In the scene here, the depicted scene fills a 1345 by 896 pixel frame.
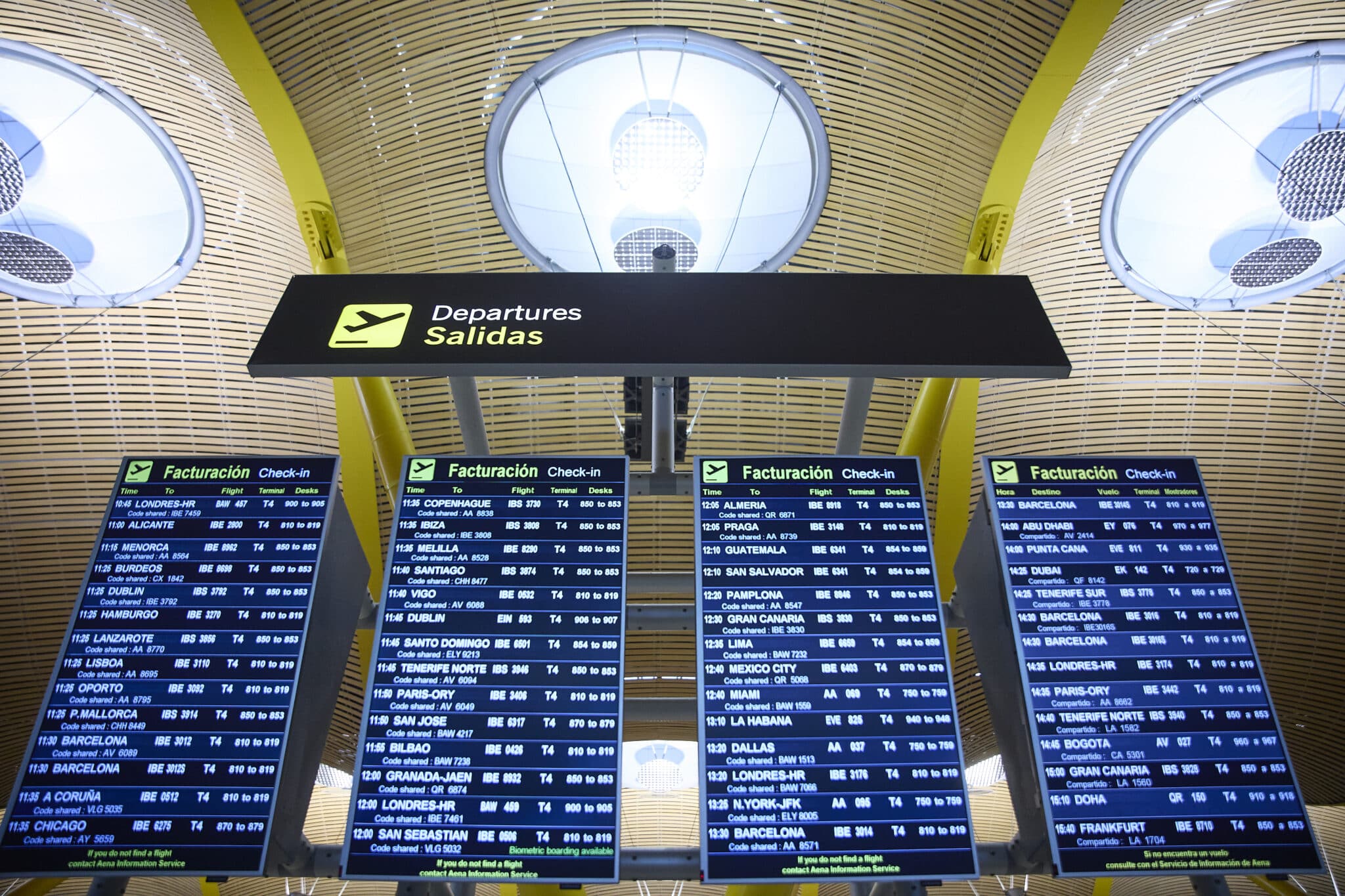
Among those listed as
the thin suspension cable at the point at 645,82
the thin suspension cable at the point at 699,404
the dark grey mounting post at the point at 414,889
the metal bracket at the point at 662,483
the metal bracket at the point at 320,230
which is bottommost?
the dark grey mounting post at the point at 414,889

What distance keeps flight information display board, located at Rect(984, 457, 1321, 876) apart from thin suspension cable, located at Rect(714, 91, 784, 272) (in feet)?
13.6

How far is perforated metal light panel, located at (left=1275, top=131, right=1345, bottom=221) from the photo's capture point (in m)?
8.98

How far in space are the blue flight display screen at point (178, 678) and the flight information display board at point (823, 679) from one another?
91.4 inches

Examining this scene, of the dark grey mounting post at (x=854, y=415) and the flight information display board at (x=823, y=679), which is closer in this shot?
the flight information display board at (x=823, y=679)

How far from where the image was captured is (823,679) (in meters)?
4.77

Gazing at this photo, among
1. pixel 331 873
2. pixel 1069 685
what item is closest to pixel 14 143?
pixel 331 873

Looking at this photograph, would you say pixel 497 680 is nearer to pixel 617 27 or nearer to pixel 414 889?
pixel 414 889

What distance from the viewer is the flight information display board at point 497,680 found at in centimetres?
419

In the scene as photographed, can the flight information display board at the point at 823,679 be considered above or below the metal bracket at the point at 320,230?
below

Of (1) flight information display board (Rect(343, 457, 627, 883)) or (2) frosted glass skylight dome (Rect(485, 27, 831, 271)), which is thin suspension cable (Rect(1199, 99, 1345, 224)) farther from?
(1) flight information display board (Rect(343, 457, 627, 883))

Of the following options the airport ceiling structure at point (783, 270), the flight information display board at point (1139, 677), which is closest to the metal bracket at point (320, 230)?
the airport ceiling structure at point (783, 270)

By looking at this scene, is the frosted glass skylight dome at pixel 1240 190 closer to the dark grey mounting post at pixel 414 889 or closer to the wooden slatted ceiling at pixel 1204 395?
the wooden slatted ceiling at pixel 1204 395

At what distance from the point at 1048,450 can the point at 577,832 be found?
8664mm

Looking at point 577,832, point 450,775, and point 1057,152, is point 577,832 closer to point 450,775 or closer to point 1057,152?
point 450,775
